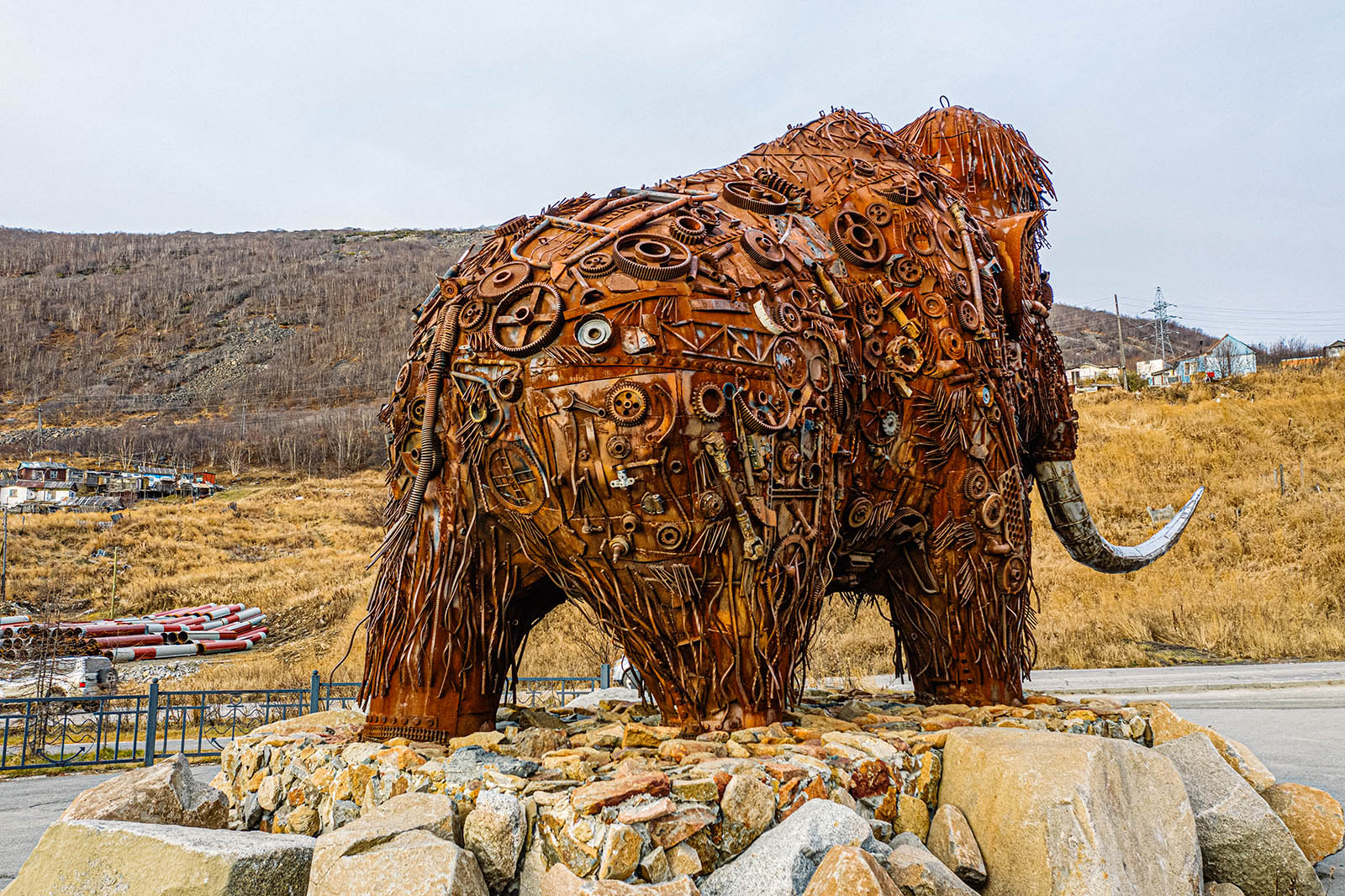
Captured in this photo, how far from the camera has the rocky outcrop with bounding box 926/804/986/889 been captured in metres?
3.55

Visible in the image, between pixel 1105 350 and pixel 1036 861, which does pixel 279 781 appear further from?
pixel 1105 350

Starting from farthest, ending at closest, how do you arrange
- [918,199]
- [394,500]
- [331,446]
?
[331,446] < [918,199] < [394,500]

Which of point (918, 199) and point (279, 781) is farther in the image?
point (918, 199)

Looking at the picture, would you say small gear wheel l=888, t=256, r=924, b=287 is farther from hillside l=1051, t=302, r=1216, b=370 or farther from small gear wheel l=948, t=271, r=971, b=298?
hillside l=1051, t=302, r=1216, b=370

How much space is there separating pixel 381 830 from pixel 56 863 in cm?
114

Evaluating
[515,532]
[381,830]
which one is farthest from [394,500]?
[381,830]

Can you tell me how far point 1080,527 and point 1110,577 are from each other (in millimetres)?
15608

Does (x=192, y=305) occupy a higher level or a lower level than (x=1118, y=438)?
higher

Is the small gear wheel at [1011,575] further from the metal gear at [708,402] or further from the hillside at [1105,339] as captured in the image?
the hillside at [1105,339]

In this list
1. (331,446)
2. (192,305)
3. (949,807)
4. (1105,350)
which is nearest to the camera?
(949,807)

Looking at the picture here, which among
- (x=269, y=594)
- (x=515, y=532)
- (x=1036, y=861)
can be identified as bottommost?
(x=269, y=594)

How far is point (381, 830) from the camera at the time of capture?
318 cm

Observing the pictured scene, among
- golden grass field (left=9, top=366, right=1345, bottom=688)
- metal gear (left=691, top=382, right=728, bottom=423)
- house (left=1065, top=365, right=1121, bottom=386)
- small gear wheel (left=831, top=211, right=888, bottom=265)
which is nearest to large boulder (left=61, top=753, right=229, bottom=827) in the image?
metal gear (left=691, top=382, right=728, bottom=423)

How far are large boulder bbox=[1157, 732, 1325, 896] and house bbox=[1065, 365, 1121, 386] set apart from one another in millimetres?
35739
